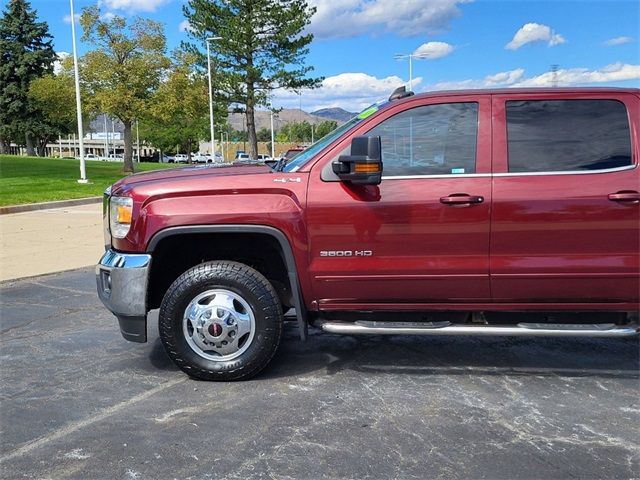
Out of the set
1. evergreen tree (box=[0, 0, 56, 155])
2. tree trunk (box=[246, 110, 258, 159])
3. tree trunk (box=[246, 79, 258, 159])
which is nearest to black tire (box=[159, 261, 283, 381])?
tree trunk (box=[246, 79, 258, 159])

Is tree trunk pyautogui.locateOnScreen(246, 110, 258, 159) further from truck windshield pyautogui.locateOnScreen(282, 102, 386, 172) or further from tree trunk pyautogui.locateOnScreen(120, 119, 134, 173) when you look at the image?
truck windshield pyautogui.locateOnScreen(282, 102, 386, 172)

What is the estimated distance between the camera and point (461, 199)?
3.82m

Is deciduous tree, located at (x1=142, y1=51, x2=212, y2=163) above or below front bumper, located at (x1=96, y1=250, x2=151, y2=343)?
above

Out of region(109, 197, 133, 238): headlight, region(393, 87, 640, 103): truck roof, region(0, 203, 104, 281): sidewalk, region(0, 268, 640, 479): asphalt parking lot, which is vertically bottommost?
region(0, 268, 640, 479): asphalt parking lot

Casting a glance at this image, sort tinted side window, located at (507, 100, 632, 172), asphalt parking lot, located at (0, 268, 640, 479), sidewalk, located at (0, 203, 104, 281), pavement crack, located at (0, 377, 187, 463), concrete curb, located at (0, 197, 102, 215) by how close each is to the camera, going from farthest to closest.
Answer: concrete curb, located at (0, 197, 102, 215), sidewalk, located at (0, 203, 104, 281), tinted side window, located at (507, 100, 632, 172), pavement crack, located at (0, 377, 187, 463), asphalt parking lot, located at (0, 268, 640, 479)

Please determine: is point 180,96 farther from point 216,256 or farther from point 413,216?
point 413,216

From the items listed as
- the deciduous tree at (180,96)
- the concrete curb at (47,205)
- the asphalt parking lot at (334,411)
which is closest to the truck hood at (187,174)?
the asphalt parking lot at (334,411)

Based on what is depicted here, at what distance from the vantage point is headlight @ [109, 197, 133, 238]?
400cm

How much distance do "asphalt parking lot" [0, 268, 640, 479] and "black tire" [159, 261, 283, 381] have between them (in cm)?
14

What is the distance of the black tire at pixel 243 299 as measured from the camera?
4.00 m

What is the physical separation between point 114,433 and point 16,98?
62.2 metres

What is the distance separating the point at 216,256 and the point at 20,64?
201ft

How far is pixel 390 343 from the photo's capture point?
5.00m

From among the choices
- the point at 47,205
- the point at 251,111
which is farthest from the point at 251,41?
the point at 47,205
